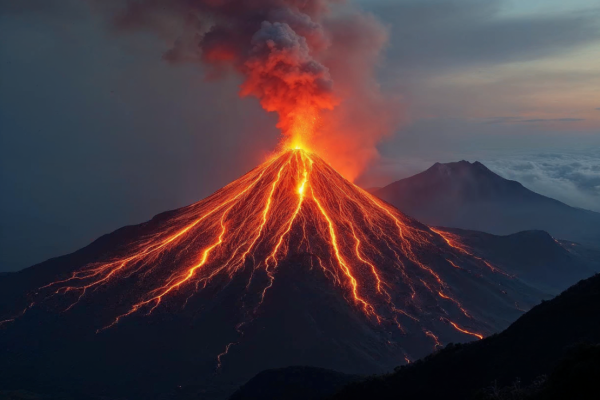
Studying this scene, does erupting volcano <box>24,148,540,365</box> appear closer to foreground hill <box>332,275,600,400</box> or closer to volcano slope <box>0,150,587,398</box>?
volcano slope <box>0,150,587,398</box>

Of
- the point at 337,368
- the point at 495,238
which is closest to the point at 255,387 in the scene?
the point at 337,368

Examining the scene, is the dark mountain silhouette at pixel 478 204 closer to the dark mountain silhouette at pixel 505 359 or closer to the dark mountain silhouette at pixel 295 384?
the dark mountain silhouette at pixel 295 384

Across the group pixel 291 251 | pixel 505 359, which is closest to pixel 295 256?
pixel 291 251

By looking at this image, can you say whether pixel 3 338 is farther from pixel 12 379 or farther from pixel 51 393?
pixel 51 393

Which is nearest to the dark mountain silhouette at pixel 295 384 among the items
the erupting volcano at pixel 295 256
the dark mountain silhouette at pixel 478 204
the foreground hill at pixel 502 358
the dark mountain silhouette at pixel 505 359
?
the dark mountain silhouette at pixel 505 359

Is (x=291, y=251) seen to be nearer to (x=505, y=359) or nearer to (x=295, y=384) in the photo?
(x=295, y=384)
